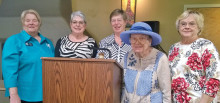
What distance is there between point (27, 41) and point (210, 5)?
4.04 metres

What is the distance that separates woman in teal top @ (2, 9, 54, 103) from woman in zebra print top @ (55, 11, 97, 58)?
20cm

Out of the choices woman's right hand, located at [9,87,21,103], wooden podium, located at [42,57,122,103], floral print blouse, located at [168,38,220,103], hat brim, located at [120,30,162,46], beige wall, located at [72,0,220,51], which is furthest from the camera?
beige wall, located at [72,0,220,51]

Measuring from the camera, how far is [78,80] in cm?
110

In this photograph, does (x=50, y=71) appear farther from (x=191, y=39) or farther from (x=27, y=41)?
(x=191, y=39)

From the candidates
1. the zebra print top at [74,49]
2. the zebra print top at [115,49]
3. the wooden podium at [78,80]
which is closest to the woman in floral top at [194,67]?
the zebra print top at [115,49]

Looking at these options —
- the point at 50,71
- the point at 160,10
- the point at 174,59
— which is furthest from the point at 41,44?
the point at 160,10

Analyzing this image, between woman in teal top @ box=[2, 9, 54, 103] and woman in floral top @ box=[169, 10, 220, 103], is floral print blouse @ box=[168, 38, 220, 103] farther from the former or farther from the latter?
woman in teal top @ box=[2, 9, 54, 103]

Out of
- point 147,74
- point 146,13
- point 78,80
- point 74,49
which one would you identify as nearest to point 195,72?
point 147,74

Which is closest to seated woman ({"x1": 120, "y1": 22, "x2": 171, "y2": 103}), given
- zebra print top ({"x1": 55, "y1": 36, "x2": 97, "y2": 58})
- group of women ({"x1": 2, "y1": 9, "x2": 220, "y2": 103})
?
group of women ({"x1": 2, "y1": 9, "x2": 220, "y2": 103})

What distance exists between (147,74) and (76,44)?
2.67ft

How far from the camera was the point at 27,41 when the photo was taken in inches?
67.9

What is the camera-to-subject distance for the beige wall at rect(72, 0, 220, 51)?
14.4ft

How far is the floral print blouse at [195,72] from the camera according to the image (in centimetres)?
133

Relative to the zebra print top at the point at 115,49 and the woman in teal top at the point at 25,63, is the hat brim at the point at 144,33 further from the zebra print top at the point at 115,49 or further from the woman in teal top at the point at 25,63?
the woman in teal top at the point at 25,63
